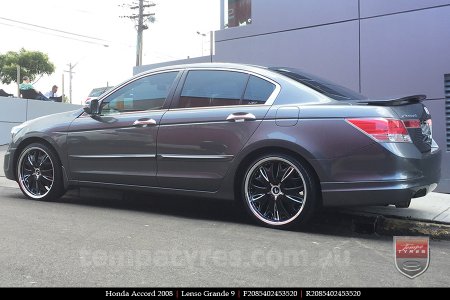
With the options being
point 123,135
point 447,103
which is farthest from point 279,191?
point 447,103

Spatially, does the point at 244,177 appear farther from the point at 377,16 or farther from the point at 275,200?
the point at 377,16

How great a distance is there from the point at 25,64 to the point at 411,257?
48712 millimetres

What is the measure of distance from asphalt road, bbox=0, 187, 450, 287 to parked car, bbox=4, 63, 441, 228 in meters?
0.38

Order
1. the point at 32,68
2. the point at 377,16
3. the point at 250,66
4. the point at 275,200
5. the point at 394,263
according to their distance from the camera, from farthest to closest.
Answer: the point at 32,68 < the point at 377,16 < the point at 250,66 < the point at 275,200 < the point at 394,263

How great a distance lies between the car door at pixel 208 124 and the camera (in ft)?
16.0

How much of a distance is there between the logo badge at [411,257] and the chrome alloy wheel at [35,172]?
412cm

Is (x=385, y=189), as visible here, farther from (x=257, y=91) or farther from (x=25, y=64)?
(x=25, y=64)

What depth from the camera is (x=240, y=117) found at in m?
4.86

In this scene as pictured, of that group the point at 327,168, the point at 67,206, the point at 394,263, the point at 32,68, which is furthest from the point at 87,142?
the point at 32,68

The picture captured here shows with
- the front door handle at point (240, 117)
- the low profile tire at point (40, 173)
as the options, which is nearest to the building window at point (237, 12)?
the low profile tire at point (40, 173)

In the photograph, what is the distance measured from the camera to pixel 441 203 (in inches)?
229

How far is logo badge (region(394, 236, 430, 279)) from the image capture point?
3.57 meters

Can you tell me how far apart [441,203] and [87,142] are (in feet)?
14.0

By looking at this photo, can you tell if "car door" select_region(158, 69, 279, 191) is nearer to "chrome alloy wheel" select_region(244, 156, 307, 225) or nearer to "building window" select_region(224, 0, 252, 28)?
"chrome alloy wheel" select_region(244, 156, 307, 225)
